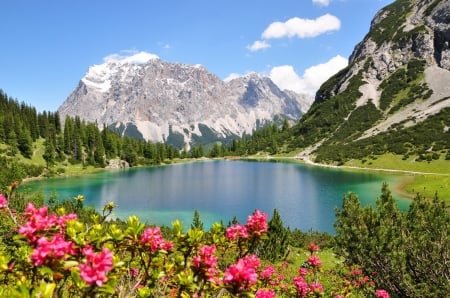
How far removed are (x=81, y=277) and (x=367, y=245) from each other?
622 inches

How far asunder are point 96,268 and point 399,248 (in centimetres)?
1514

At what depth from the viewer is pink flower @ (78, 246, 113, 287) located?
3.44 metres

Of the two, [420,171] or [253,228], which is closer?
[253,228]

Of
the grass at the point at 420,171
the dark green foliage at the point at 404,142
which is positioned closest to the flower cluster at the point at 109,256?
the grass at the point at 420,171

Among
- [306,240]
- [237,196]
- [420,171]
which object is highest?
[420,171]

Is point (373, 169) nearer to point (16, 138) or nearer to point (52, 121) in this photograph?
point (16, 138)

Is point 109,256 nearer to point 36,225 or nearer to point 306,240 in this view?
point 36,225

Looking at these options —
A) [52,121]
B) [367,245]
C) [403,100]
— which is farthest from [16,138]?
[403,100]

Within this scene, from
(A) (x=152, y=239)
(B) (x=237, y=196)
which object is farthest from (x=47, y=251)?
(B) (x=237, y=196)

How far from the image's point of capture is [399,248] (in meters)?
15.4

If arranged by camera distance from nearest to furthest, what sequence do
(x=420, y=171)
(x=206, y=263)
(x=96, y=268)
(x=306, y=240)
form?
(x=96, y=268) → (x=206, y=263) → (x=306, y=240) → (x=420, y=171)

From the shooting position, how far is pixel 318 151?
17300 cm

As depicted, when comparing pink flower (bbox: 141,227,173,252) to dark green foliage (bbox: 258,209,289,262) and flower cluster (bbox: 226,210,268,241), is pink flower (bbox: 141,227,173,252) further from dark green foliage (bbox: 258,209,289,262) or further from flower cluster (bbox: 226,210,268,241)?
dark green foliage (bbox: 258,209,289,262)

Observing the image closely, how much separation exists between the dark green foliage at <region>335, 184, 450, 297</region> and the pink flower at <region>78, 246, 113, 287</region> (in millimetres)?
13348
